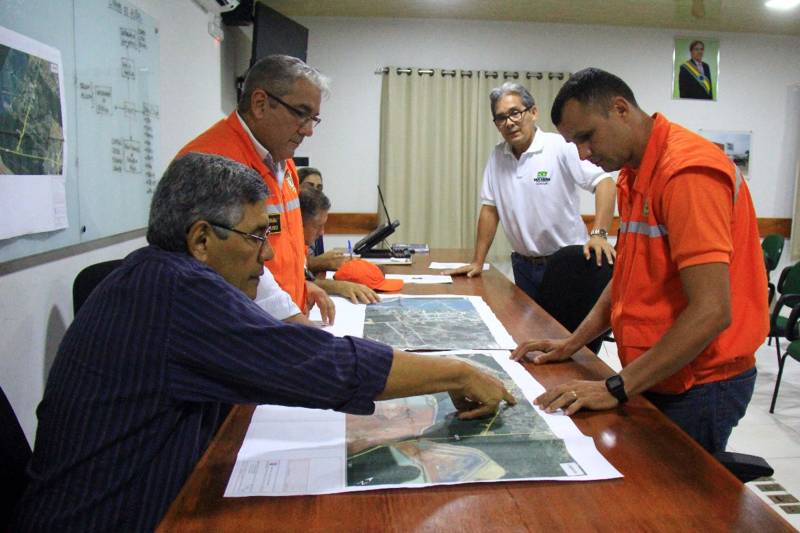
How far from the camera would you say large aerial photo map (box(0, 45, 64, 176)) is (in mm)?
1453

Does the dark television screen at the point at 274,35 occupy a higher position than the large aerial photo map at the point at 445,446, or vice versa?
the dark television screen at the point at 274,35

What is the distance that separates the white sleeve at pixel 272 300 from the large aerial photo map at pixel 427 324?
0.23 meters

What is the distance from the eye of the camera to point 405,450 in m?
0.94

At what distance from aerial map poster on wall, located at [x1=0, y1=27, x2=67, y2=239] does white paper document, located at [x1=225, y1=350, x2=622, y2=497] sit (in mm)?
924

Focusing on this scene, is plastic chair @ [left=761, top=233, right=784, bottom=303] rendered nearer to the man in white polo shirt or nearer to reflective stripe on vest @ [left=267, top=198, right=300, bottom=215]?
the man in white polo shirt

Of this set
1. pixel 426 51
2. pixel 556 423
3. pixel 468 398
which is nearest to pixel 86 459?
pixel 468 398

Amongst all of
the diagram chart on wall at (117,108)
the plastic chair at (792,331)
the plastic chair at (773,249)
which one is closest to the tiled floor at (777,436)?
the plastic chair at (792,331)

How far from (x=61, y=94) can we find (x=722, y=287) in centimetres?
184

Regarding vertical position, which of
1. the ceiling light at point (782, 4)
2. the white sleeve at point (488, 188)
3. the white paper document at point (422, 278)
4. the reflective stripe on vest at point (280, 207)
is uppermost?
the ceiling light at point (782, 4)

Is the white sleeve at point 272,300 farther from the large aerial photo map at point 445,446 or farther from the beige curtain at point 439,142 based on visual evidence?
the beige curtain at point 439,142

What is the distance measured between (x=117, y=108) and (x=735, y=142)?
18.3ft

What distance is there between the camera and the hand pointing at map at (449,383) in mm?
957

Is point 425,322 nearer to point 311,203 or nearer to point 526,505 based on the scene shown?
point 526,505

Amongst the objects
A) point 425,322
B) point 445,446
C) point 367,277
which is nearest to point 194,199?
point 445,446
